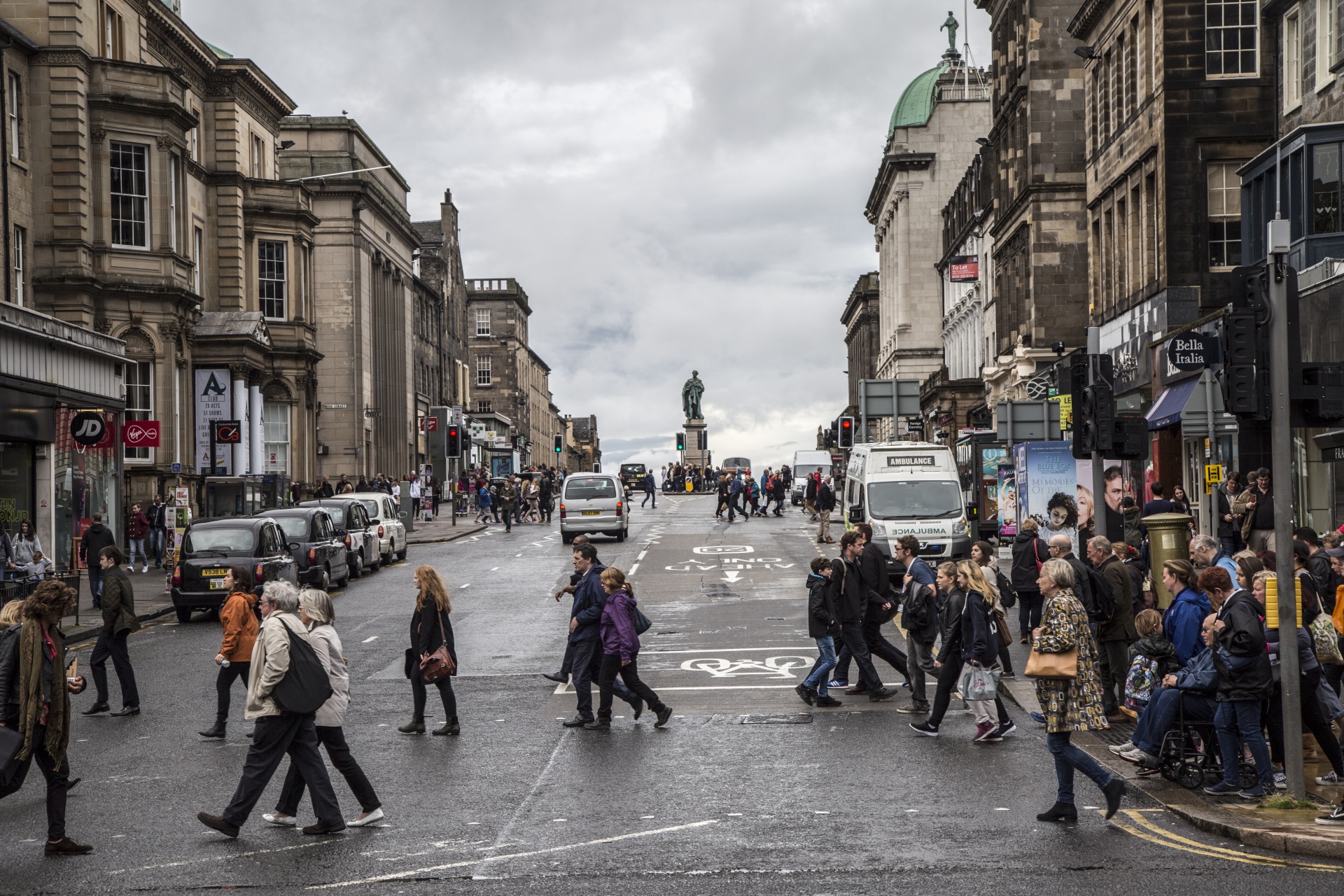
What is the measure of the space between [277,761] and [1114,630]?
298 inches

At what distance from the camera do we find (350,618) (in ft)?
82.3

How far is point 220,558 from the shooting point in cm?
2506

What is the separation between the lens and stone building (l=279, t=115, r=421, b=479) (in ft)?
222

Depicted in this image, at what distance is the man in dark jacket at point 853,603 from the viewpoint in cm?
1548

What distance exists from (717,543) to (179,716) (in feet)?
90.8

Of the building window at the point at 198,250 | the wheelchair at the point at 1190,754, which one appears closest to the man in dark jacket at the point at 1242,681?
the wheelchair at the point at 1190,754

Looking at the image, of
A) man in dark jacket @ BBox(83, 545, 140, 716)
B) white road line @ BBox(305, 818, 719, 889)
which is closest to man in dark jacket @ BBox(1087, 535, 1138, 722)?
white road line @ BBox(305, 818, 719, 889)

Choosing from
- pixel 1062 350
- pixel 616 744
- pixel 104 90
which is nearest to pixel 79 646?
pixel 616 744

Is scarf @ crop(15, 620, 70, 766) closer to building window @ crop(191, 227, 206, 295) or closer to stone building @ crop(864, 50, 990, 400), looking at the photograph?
building window @ crop(191, 227, 206, 295)

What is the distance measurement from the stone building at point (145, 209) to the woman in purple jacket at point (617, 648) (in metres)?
27.2

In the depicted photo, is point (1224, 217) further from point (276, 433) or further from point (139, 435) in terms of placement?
point (276, 433)

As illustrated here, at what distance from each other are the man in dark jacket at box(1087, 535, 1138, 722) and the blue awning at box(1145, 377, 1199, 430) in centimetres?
1489

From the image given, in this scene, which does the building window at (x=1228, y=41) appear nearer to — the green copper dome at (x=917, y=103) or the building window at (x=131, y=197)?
the building window at (x=131, y=197)

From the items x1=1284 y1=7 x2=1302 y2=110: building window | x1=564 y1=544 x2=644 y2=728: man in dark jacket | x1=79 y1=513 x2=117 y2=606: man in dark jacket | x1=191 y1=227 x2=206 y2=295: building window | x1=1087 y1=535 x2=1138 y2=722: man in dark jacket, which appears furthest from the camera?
x1=191 y1=227 x2=206 y2=295: building window
